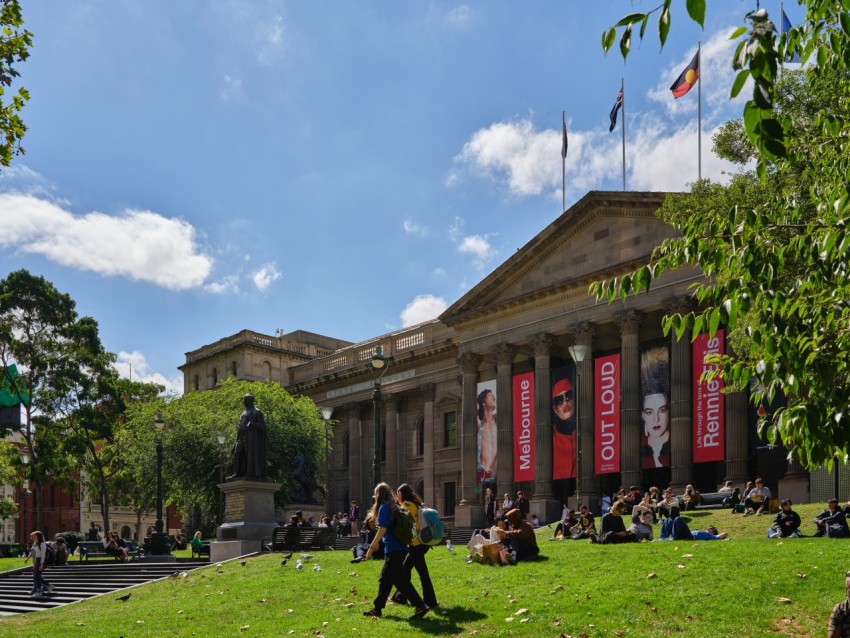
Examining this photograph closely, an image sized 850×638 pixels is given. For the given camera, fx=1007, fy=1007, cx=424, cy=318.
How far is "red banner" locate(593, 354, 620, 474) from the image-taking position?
42.3 meters

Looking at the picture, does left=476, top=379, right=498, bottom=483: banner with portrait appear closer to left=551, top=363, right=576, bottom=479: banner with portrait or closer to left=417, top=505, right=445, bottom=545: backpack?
left=551, top=363, right=576, bottom=479: banner with portrait

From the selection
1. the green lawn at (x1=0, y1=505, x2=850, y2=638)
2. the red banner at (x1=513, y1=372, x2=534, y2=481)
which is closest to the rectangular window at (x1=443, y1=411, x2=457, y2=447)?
the red banner at (x1=513, y1=372, x2=534, y2=481)

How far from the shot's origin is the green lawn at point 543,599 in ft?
42.0

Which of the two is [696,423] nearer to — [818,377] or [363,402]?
[363,402]

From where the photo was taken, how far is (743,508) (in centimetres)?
2866

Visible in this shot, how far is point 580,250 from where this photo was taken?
45625mm

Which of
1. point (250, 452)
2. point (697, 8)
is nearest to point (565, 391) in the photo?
point (250, 452)

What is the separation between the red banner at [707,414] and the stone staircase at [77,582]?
2034 centimetres

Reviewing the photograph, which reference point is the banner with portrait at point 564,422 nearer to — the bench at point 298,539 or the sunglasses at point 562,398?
the sunglasses at point 562,398

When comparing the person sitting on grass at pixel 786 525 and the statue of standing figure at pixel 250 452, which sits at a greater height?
the statue of standing figure at pixel 250 452

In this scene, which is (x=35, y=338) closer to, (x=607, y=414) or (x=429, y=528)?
(x=607, y=414)

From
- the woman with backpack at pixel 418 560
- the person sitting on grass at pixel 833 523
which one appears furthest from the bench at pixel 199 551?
the woman with backpack at pixel 418 560

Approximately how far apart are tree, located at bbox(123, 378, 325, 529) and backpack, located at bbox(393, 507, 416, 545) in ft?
111

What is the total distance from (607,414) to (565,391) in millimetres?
2919
